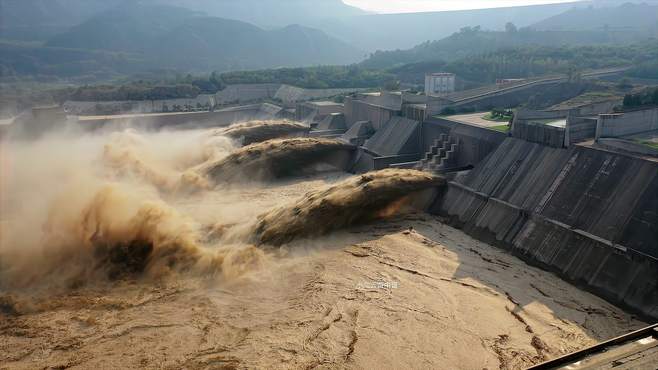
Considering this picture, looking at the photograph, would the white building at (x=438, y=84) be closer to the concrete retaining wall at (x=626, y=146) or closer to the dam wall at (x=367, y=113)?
the dam wall at (x=367, y=113)

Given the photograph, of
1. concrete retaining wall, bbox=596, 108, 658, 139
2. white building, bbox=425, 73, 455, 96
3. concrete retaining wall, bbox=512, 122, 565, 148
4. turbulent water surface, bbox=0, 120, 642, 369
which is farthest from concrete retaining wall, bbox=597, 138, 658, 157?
white building, bbox=425, 73, 455, 96

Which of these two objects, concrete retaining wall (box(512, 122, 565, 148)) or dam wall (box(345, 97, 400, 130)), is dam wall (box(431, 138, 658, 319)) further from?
dam wall (box(345, 97, 400, 130))

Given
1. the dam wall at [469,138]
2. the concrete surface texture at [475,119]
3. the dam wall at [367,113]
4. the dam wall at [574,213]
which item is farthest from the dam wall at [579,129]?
the dam wall at [367,113]

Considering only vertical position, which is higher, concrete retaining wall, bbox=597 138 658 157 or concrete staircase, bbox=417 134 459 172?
concrete retaining wall, bbox=597 138 658 157

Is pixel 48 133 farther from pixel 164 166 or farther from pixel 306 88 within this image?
pixel 306 88

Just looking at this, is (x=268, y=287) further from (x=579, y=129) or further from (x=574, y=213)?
(x=579, y=129)

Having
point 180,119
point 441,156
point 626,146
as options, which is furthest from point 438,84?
point 626,146

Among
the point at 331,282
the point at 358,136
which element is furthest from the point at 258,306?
the point at 358,136
